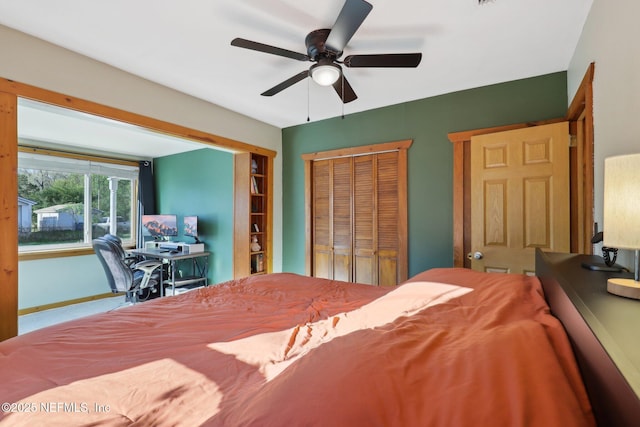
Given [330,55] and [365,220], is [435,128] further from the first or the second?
[330,55]

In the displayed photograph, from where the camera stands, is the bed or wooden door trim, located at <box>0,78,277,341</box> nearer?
the bed

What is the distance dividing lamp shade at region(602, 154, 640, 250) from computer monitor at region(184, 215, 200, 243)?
15.2 ft

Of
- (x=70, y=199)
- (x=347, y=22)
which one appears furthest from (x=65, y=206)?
(x=347, y=22)

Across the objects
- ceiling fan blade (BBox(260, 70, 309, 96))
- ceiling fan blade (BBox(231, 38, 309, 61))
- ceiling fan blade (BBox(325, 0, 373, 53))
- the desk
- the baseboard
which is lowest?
the baseboard

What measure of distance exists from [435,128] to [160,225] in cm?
438

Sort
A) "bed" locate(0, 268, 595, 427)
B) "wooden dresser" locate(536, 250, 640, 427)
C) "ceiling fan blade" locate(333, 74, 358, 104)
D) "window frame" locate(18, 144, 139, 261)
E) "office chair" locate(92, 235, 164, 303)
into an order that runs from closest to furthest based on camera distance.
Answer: "wooden dresser" locate(536, 250, 640, 427) → "bed" locate(0, 268, 595, 427) → "ceiling fan blade" locate(333, 74, 358, 104) → "office chair" locate(92, 235, 164, 303) → "window frame" locate(18, 144, 139, 261)

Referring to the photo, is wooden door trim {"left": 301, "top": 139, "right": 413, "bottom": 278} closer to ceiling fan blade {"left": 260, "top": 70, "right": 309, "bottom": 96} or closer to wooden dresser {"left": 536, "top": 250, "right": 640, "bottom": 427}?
ceiling fan blade {"left": 260, "top": 70, "right": 309, "bottom": 96}

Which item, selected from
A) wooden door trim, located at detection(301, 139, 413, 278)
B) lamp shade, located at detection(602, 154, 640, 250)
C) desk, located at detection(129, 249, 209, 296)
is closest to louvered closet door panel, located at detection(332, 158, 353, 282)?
wooden door trim, located at detection(301, 139, 413, 278)

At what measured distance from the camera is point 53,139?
4.09 meters

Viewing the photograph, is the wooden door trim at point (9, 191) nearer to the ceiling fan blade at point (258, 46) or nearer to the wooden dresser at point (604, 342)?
the ceiling fan blade at point (258, 46)

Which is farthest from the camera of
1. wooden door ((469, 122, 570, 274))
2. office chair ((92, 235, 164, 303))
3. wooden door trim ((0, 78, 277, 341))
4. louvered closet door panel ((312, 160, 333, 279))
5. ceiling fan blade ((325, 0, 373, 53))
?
louvered closet door panel ((312, 160, 333, 279))

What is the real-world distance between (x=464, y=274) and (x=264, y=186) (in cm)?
297

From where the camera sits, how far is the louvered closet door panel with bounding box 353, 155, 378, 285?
11.0 feet

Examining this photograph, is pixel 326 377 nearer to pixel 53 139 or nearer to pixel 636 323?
pixel 636 323
